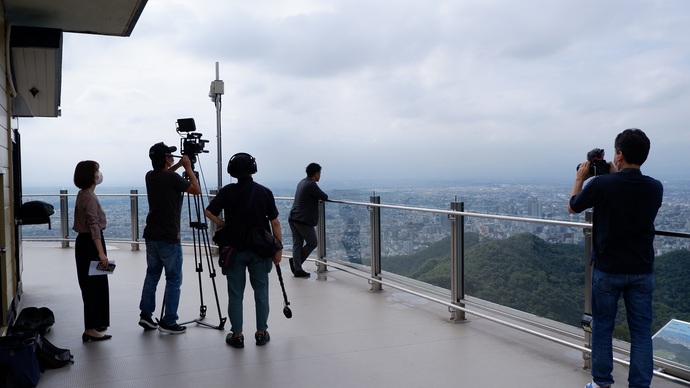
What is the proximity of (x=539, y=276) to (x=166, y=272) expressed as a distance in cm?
311

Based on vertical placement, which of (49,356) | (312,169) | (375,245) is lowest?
(49,356)

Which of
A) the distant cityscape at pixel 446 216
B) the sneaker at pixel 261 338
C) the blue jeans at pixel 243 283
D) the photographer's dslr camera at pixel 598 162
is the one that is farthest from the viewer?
the sneaker at pixel 261 338

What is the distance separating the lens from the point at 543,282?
16.4 ft

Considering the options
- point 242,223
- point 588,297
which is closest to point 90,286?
point 242,223

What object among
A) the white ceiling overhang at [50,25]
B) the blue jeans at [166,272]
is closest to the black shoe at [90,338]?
the blue jeans at [166,272]

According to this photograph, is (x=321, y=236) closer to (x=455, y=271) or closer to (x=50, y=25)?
(x=455, y=271)

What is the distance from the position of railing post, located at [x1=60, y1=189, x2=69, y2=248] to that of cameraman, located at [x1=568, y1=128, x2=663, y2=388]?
10.5 metres

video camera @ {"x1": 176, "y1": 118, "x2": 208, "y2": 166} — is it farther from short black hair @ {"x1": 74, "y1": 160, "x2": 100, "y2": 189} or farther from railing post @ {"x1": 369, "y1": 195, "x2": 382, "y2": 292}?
railing post @ {"x1": 369, "y1": 195, "x2": 382, "y2": 292}

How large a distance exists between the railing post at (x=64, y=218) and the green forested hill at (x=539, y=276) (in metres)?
8.17

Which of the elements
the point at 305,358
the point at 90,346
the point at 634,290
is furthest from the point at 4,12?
the point at 634,290

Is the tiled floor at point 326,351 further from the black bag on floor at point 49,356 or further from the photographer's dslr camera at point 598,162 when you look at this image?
the photographer's dslr camera at point 598,162

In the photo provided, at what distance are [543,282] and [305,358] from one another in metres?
1.95

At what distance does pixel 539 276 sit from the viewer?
5020mm

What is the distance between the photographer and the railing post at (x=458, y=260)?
19.2 feet
